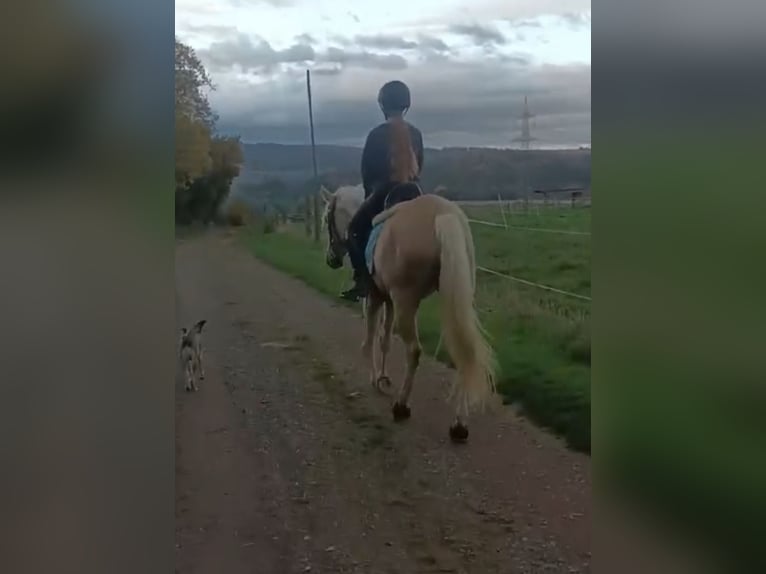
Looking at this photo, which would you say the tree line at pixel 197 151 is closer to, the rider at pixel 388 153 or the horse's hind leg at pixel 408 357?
the rider at pixel 388 153

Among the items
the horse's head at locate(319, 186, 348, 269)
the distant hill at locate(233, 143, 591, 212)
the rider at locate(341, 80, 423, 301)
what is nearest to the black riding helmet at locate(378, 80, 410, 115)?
the rider at locate(341, 80, 423, 301)

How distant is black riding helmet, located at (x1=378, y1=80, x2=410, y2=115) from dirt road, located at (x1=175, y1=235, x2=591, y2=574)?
0.43 metres

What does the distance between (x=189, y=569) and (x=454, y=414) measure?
66cm

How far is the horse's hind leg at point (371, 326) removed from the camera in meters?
1.82

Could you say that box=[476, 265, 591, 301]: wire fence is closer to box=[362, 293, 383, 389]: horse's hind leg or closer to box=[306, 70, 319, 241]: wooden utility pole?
box=[362, 293, 383, 389]: horse's hind leg

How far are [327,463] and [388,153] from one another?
681mm

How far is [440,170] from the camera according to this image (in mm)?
1789

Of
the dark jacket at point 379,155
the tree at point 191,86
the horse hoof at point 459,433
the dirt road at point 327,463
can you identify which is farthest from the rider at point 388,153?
the horse hoof at point 459,433

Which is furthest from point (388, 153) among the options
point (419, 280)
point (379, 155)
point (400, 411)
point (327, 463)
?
point (327, 463)

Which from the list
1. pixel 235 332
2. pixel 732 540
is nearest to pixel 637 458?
pixel 732 540

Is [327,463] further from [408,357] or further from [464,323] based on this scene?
[464,323]

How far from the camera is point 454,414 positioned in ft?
5.90

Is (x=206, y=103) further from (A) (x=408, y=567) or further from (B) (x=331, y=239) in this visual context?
(A) (x=408, y=567)

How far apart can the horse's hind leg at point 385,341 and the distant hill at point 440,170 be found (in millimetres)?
277
